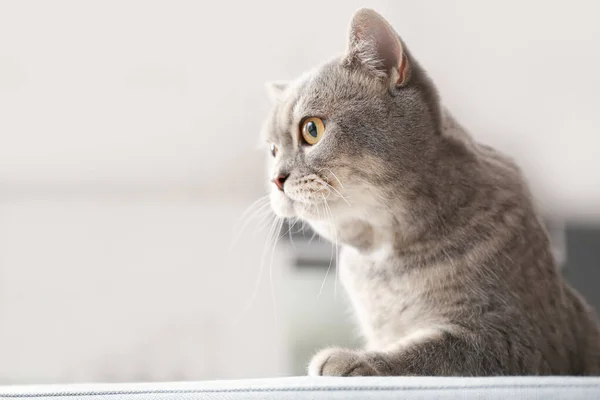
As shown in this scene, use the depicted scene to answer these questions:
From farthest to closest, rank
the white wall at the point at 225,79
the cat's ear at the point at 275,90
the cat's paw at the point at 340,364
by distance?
the white wall at the point at 225,79 < the cat's ear at the point at 275,90 < the cat's paw at the point at 340,364

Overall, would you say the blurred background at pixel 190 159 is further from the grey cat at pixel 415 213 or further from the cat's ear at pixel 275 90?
the grey cat at pixel 415 213

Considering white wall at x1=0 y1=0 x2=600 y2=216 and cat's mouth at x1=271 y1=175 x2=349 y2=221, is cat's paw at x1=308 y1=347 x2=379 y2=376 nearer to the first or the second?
cat's mouth at x1=271 y1=175 x2=349 y2=221

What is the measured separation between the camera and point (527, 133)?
268 centimetres

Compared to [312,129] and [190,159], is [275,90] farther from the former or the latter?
[190,159]

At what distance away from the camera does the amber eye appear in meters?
1.27

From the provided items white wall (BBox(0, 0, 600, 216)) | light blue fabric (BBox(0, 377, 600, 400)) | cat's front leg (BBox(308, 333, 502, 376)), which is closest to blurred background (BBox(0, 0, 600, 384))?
white wall (BBox(0, 0, 600, 216))

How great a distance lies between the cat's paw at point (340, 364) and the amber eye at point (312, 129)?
1.25 ft

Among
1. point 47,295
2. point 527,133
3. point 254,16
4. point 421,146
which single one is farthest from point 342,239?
point 527,133

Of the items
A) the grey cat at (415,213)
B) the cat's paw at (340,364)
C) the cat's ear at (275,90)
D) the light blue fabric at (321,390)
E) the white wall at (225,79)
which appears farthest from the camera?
the white wall at (225,79)

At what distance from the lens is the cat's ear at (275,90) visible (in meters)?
1.43

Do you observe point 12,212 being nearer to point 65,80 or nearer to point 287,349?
point 65,80

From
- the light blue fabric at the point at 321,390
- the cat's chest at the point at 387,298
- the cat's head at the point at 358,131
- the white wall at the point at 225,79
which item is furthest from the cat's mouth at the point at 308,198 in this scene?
the white wall at the point at 225,79

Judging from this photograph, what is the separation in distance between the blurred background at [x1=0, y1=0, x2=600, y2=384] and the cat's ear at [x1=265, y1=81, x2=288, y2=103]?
1.77 feet

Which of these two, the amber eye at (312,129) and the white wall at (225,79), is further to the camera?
the white wall at (225,79)
